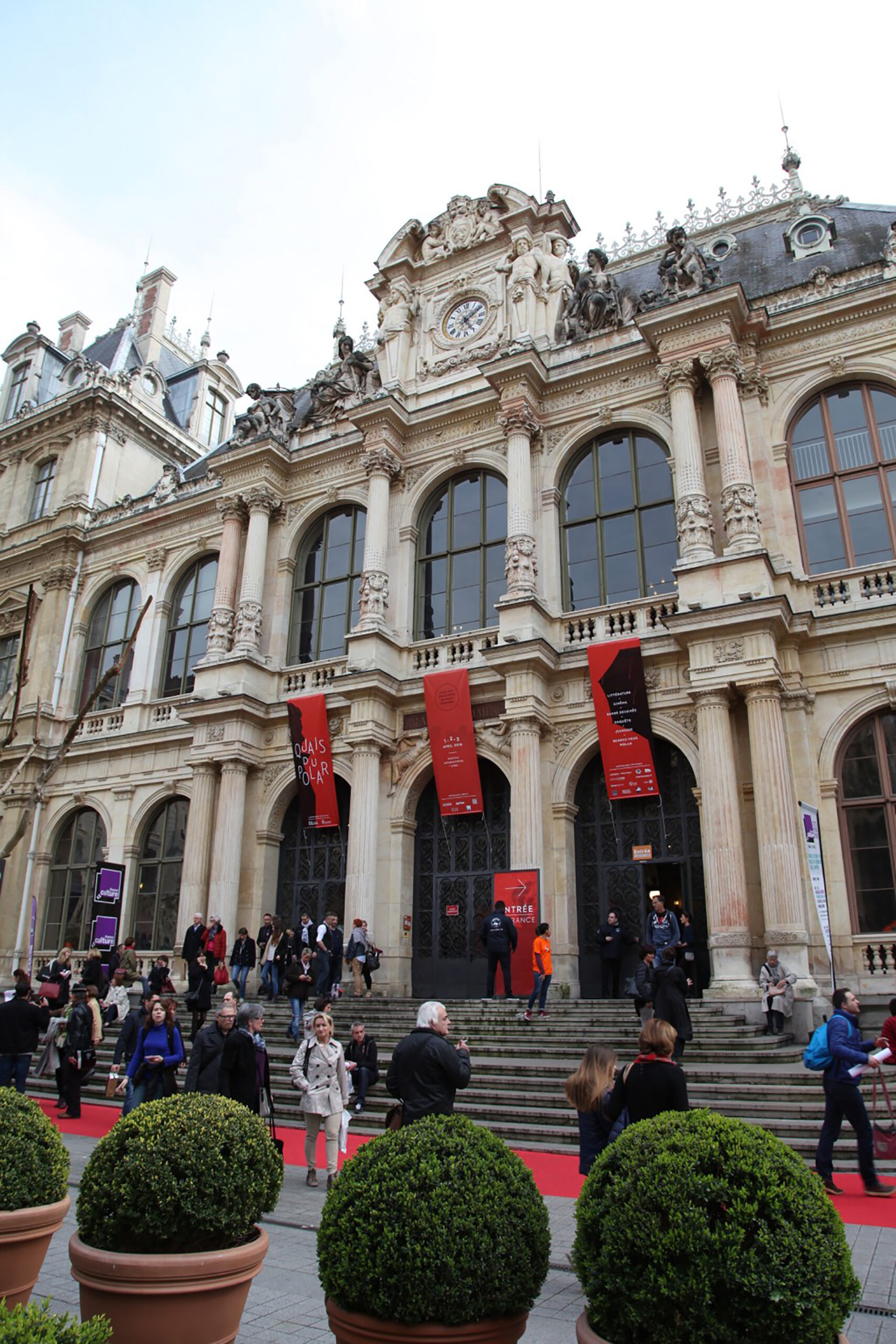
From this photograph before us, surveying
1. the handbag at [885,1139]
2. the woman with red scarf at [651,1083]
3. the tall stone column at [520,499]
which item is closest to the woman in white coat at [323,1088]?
the woman with red scarf at [651,1083]

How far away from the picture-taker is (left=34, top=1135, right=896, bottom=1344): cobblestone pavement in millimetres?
5047

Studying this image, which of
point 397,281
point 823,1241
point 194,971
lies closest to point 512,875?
point 194,971

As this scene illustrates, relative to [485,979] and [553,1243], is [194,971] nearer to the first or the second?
[485,979]

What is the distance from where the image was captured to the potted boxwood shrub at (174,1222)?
3957 millimetres

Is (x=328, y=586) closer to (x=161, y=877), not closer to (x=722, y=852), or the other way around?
(x=161, y=877)

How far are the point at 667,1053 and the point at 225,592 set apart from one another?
19.3 metres

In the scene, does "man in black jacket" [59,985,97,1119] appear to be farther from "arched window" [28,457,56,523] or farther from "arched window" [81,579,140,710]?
"arched window" [28,457,56,523]

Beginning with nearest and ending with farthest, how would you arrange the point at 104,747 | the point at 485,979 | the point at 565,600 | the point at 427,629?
the point at 485,979 < the point at 565,600 < the point at 427,629 < the point at 104,747

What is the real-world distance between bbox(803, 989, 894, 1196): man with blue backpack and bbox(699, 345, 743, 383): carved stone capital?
1361 cm

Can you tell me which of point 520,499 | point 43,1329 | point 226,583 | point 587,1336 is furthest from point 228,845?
point 43,1329

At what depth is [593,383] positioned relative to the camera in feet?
68.1

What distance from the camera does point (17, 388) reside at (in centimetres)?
3419

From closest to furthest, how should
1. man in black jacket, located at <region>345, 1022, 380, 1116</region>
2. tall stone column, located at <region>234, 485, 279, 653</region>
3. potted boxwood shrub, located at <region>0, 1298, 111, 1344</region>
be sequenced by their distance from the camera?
1. potted boxwood shrub, located at <region>0, 1298, 111, 1344</region>
2. man in black jacket, located at <region>345, 1022, 380, 1116</region>
3. tall stone column, located at <region>234, 485, 279, 653</region>

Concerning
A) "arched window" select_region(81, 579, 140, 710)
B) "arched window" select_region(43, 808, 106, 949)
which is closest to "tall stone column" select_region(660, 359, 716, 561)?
"arched window" select_region(81, 579, 140, 710)
